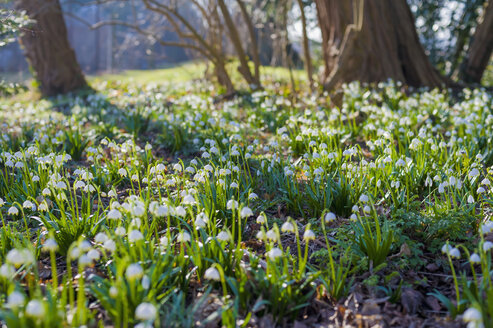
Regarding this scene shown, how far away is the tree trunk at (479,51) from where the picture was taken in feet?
28.8

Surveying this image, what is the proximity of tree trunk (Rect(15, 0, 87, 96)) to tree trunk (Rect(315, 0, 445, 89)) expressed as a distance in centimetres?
604

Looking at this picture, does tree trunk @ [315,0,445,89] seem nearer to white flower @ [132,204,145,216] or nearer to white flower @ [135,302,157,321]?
white flower @ [132,204,145,216]

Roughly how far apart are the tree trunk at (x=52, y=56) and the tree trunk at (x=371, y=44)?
6042 millimetres

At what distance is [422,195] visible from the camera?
3.40 meters

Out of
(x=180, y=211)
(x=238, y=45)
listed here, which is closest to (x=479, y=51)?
(x=238, y=45)

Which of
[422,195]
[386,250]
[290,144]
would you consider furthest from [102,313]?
[290,144]

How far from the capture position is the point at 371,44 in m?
7.54

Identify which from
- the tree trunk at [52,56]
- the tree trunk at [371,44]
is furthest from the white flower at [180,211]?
the tree trunk at [52,56]

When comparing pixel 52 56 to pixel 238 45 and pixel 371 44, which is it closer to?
pixel 238 45

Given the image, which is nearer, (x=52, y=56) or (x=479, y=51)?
(x=479, y=51)

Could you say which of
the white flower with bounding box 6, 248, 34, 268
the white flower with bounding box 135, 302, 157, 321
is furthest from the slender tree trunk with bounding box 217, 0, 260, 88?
the white flower with bounding box 135, 302, 157, 321

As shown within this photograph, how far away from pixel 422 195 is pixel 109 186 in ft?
9.09

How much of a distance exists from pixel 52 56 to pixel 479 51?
386 inches

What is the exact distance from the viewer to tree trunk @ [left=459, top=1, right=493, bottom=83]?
8.79 m
